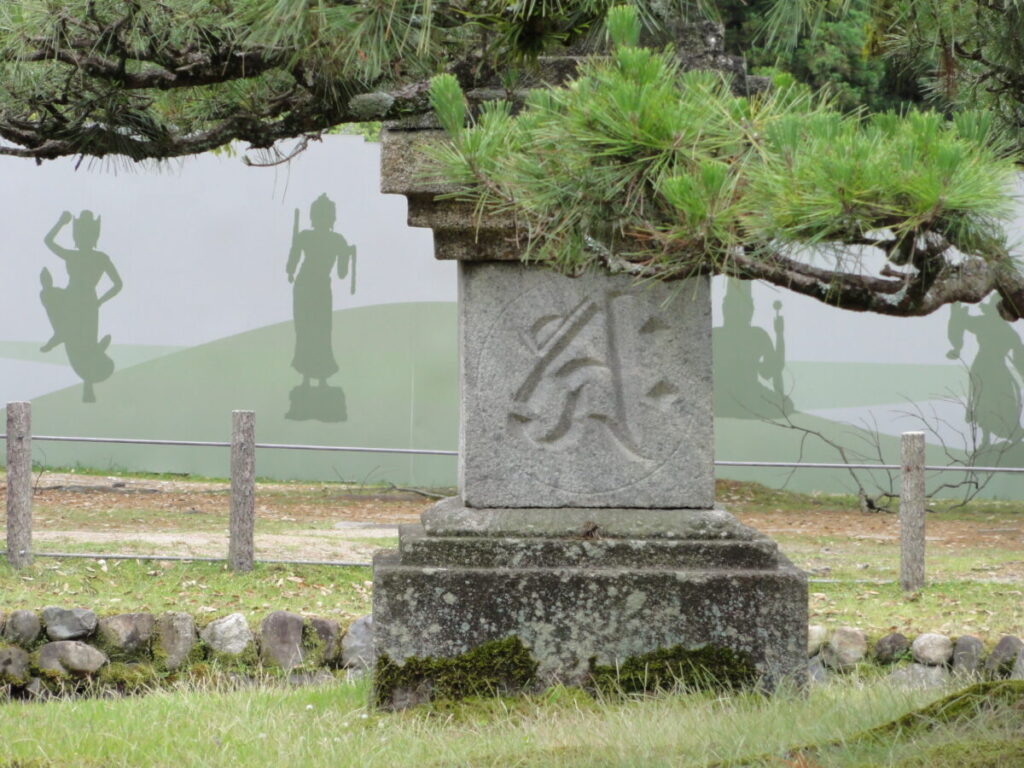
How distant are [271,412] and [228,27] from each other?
254 inches

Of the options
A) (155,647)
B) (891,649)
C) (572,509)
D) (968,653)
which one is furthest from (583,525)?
(155,647)

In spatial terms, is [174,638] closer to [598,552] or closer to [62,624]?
[62,624]

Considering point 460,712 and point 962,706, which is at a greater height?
point 962,706

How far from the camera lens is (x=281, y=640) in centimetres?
466

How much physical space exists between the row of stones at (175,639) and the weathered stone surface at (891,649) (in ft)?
6.14

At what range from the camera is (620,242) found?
3160mm

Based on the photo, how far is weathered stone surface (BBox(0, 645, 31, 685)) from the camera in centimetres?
454

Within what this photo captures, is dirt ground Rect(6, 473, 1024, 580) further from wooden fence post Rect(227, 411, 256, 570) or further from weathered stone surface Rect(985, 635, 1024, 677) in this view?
weathered stone surface Rect(985, 635, 1024, 677)

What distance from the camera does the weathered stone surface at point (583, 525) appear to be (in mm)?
3424

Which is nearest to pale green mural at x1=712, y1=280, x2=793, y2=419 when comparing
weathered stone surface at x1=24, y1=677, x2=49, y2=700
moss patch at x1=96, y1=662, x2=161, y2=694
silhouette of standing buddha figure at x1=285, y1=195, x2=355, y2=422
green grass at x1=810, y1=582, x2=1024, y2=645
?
silhouette of standing buddha figure at x1=285, y1=195, x2=355, y2=422

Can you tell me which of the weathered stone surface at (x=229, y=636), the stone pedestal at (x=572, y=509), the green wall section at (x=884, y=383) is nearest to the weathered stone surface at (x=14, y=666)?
the weathered stone surface at (x=229, y=636)

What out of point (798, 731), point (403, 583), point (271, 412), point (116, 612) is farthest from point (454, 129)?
point (271, 412)

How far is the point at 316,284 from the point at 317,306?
7.1 inches

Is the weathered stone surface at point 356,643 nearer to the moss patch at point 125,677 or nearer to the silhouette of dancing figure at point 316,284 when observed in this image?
the moss patch at point 125,677
